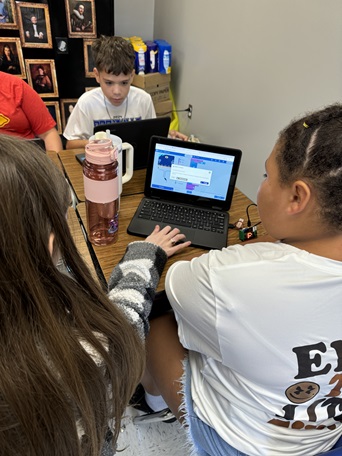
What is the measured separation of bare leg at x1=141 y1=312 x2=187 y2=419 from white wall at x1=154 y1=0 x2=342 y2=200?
1.29m

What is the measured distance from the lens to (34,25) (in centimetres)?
252

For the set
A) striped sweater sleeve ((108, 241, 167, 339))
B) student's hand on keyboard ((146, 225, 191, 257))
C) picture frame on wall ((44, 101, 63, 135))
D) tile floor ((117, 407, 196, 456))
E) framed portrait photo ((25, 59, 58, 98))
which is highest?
striped sweater sleeve ((108, 241, 167, 339))

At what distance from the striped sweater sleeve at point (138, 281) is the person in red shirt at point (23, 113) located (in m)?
1.13

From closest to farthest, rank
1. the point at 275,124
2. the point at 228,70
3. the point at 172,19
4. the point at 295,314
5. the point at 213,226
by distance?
the point at 295,314 → the point at 213,226 → the point at 275,124 → the point at 228,70 → the point at 172,19

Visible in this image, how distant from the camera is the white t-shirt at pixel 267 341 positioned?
617mm

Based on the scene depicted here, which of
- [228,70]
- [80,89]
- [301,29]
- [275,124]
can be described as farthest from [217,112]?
[80,89]

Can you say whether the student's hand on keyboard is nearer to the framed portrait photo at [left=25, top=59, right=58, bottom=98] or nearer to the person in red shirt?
the person in red shirt

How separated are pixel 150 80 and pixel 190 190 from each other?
1.99 m

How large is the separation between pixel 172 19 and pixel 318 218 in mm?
2824

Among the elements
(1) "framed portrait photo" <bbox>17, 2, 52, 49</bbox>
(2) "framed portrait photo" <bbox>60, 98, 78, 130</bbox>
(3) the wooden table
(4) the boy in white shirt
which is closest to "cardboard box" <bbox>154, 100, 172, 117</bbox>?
(2) "framed portrait photo" <bbox>60, 98, 78, 130</bbox>

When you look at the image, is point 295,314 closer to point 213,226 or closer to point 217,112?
point 213,226

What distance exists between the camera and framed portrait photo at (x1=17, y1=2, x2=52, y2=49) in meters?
2.47

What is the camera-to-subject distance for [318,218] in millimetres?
674

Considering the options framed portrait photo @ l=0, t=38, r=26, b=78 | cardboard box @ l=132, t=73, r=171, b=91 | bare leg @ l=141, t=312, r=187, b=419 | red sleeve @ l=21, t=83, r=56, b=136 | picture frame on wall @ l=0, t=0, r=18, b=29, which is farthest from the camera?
cardboard box @ l=132, t=73, r=171, b=91
